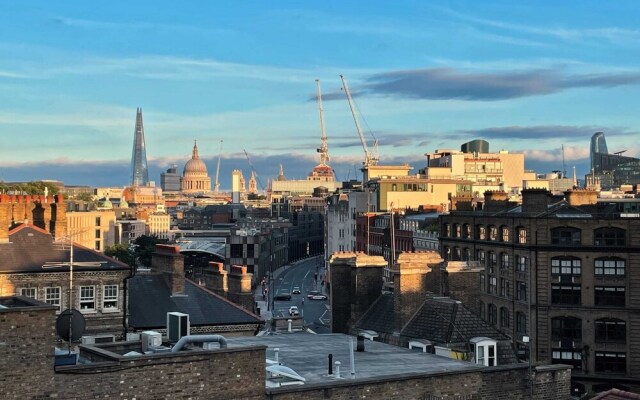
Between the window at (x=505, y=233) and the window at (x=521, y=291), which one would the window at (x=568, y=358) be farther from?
the window at (x=505, y=233)

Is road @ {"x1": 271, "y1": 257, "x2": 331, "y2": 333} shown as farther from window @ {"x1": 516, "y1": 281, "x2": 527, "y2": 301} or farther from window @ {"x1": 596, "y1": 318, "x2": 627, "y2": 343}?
window @ {"x1": 596, "y1": 318, "x2": 627, "y2": 343}

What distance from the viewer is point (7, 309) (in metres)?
20.1

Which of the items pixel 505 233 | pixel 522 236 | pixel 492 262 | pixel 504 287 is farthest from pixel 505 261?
pixel 522 236

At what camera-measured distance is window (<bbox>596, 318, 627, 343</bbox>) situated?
78875 mm

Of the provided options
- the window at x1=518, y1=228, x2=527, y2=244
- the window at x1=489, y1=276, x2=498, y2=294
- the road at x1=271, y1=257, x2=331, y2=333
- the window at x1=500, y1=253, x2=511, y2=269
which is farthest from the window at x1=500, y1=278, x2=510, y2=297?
the road at x1=271, y1=257, x2=331, y2=333

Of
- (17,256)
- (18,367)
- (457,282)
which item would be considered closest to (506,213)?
(457,282)

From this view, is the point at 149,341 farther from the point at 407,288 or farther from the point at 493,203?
the point at 493,203

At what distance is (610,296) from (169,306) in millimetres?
44658

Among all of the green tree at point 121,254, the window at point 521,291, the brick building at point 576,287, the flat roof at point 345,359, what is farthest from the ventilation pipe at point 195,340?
the green tree at point 121,254

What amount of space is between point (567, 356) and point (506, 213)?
14.4 m

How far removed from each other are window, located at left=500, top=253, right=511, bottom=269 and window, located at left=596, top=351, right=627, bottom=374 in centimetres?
1179

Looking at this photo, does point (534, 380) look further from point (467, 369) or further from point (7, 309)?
point (7, 309)

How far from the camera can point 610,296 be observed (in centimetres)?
7931

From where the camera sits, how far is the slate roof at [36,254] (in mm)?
43344
